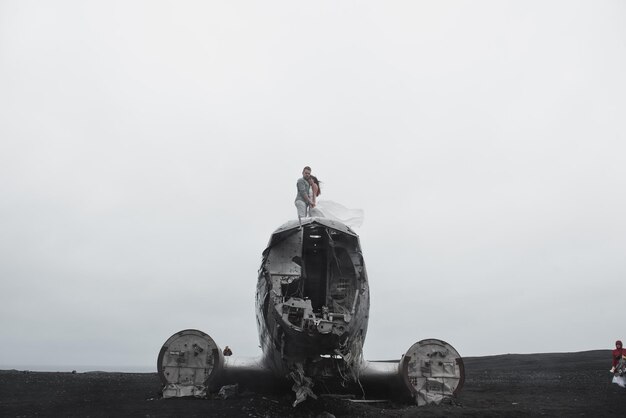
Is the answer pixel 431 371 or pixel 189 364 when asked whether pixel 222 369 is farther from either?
pixel 431 371

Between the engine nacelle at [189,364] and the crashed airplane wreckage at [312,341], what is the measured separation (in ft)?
0.07

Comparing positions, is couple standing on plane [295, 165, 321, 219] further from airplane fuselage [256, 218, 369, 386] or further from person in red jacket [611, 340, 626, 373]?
person in red jacket [611, 340, 626, 373]

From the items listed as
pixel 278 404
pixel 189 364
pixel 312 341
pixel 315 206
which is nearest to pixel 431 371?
pixel 278 404

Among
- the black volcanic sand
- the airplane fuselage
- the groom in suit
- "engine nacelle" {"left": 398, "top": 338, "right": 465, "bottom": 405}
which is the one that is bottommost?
the black volcanic sand

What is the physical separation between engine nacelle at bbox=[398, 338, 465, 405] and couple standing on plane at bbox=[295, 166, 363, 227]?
10.8 ft

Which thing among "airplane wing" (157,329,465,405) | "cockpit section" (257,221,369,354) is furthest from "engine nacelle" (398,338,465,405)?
"cockpit section" (257,221,369,354)

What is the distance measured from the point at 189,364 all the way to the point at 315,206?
443 cm

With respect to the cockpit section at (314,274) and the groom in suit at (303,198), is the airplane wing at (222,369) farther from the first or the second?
the groom in suit at (303,198)

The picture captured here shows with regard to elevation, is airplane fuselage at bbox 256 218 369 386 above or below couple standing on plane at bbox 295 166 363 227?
below

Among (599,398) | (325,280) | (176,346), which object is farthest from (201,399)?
(599,398)

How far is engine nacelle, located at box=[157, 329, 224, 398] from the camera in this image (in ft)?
33.8

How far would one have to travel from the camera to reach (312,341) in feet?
26.1

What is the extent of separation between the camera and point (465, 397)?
41.2 feet

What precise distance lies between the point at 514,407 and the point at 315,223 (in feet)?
19.9
